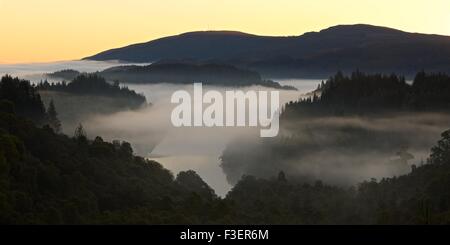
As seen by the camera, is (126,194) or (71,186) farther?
(126,194)

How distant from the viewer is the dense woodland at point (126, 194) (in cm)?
5972

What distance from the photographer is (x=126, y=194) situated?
72.6 metres

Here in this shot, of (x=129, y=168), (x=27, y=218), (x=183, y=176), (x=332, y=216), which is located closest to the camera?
(x=27, y=218)

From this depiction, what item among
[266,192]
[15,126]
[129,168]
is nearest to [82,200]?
[15,126]

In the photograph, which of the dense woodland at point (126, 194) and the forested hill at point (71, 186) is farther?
the dense woodland at point (126, 194)

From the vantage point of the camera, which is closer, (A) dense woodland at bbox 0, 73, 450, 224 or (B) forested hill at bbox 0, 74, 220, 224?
(B) forested hill at bbox 0, 74, 220, 224

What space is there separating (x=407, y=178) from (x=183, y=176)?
34.7 metres

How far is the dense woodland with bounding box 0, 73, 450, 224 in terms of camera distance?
196 ft

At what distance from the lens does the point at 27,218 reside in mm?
51594

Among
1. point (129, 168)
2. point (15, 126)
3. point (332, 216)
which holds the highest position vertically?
point (15, 126)

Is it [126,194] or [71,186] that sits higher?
[71,186]
